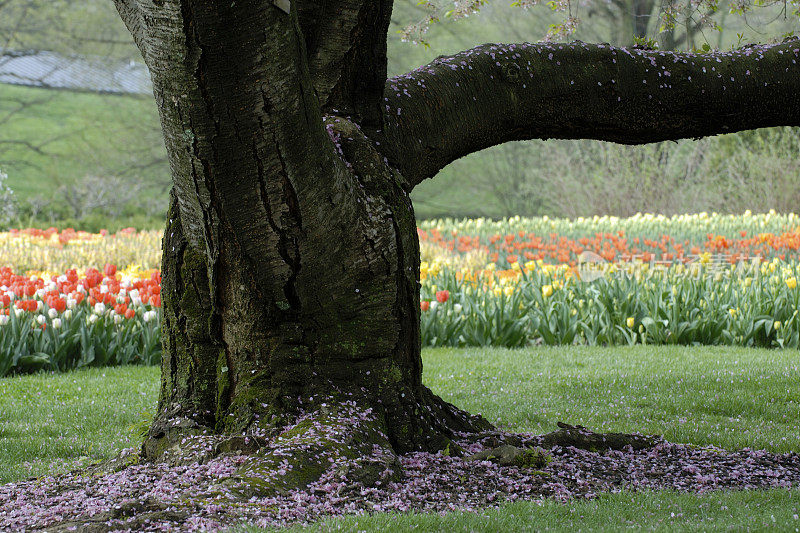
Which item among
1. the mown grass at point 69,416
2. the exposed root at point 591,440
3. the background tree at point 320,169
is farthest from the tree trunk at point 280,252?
the mown grass at point 69,416

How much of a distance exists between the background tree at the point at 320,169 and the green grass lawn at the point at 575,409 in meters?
0.68

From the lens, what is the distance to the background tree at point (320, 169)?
227 centimetres

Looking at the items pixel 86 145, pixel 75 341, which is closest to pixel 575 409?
pixel 75 341

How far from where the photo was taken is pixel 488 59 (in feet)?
11.8

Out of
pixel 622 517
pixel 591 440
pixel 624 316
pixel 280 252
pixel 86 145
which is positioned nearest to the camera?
pixel 622 517

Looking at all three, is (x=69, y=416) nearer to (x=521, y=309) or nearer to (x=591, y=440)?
(x=591, y=440)

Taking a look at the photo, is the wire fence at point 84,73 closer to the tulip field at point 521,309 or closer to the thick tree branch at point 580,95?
the tulip field at point 521,309

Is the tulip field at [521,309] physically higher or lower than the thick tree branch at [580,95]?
lower

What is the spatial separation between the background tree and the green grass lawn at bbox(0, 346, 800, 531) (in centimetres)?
68

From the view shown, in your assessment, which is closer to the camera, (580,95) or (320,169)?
(320,169)

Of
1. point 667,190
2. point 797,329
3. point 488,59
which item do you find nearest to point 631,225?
point 667,190

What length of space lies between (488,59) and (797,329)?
4.52m

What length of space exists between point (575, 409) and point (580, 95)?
1.92 metres

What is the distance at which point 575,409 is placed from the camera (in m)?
4.61
